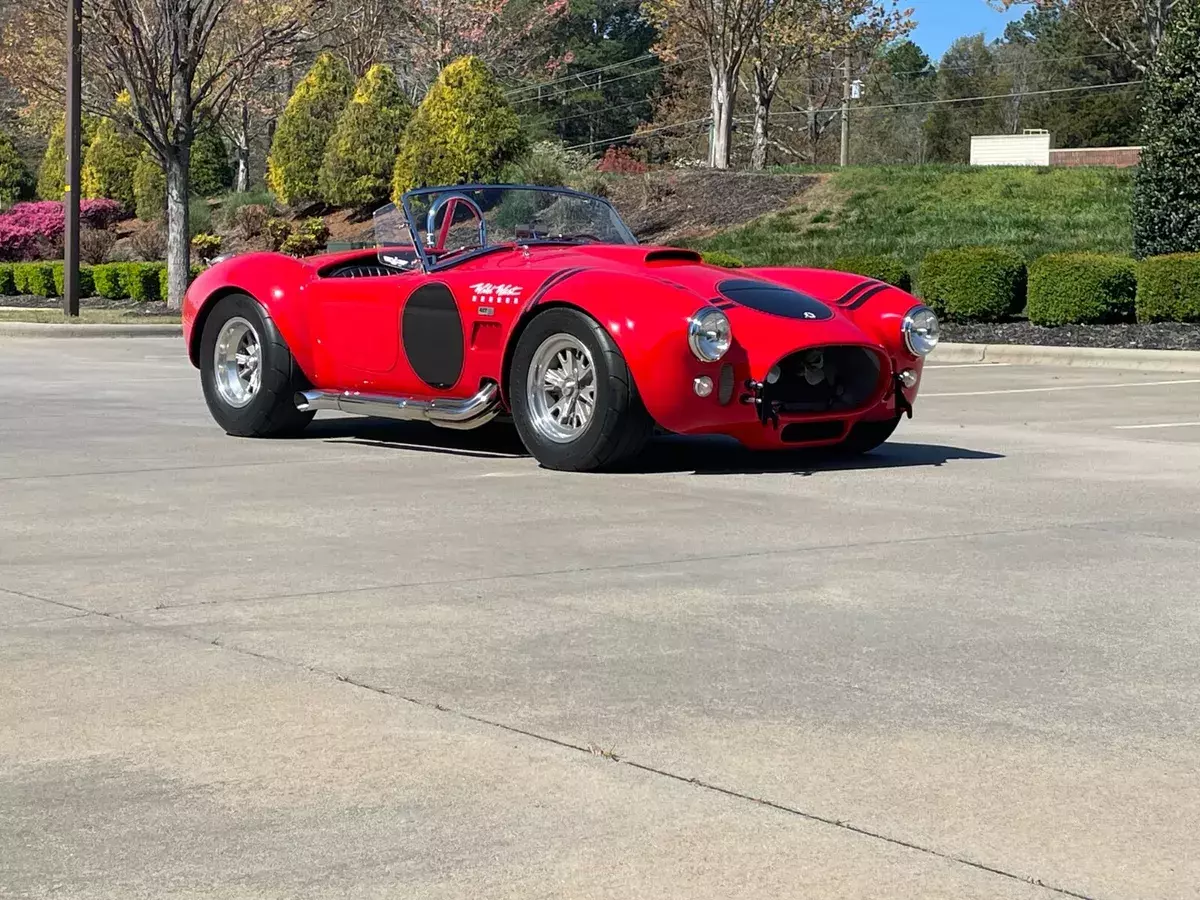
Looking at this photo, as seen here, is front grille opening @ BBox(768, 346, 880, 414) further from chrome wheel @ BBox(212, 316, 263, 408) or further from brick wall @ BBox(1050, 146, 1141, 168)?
brick wall @ BBox(1050, 146, 1141, 168)

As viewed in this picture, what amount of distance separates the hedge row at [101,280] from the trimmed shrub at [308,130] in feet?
28.7

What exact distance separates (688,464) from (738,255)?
72.2ft

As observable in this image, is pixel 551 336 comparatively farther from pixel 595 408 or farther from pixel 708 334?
pixel 708 334

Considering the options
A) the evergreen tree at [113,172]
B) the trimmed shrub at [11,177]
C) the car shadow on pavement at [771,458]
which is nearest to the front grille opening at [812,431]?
→ the car shadow on pavement at [771,458]

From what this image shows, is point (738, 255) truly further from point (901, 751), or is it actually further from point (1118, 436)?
point (901, 751)

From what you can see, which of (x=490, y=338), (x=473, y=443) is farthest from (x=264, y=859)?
(x=473, y=443)

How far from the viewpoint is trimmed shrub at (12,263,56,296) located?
3506 centimetres

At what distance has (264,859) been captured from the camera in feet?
11.4

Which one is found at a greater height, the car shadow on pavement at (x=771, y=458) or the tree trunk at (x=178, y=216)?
the tree trunk at (x=178, y=216)

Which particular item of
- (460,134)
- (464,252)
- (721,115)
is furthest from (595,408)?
(721,115)

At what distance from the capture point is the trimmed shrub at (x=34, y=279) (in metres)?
35.1

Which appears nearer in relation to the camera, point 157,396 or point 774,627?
point 774,627

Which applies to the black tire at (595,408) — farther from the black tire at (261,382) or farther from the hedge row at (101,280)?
the hedge row at (101,280)

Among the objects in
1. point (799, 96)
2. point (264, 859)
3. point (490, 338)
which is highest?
point (799, 96)
